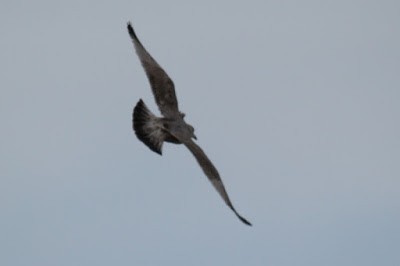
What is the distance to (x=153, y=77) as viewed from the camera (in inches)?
771

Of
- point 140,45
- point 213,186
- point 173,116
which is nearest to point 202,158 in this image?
point 213,186

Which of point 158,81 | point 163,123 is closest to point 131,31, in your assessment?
point 158,81

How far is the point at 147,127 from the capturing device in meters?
18.1

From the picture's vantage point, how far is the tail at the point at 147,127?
17797 mm

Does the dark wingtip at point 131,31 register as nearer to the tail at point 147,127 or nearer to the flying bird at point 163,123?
the flying bird at point 163,123

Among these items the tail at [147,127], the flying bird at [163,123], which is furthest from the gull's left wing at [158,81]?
the tail at [147,127]

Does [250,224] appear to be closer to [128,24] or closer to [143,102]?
[143,102]

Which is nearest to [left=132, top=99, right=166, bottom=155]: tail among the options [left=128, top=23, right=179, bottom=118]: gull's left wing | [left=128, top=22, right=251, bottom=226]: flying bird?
[left=128, top=22, right=251, bottom=226]: flying bird

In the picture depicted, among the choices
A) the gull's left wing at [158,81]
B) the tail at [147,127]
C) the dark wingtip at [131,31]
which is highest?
the dark wingtip at [131,31]

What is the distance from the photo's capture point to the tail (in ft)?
58.4

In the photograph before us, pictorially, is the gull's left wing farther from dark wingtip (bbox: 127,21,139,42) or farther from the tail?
the tail

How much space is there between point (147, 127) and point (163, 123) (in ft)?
1.52

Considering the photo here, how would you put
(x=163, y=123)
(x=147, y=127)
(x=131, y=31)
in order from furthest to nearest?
1. (x=131, y=31)
2. (x=163, y=123)
3. (x=147, y=127)

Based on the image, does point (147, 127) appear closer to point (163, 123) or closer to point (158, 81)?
point (163, 123)
